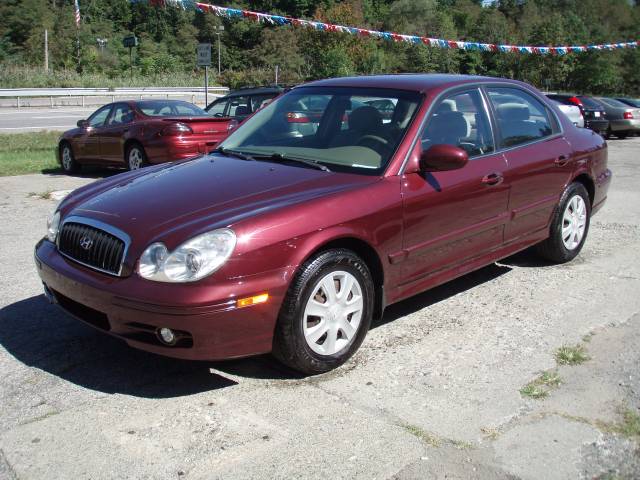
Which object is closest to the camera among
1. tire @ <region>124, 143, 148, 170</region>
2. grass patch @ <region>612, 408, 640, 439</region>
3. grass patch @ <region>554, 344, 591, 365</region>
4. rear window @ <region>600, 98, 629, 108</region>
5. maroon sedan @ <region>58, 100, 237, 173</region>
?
grass patch @ <region>612, 408, 640, 439</region>

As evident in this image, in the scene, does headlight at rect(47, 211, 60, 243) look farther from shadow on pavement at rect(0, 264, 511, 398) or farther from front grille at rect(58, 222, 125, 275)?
shadow on pavement at rect(0, 264, 511, 398)

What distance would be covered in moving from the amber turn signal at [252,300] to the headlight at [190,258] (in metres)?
0.20

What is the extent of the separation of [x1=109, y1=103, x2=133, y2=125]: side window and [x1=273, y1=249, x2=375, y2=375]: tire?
28.3 feet

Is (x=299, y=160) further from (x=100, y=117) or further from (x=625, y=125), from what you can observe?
(x=625, y=125)

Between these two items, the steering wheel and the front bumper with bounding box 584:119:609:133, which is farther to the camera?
the front bumper with bounding box 584:119:609:133

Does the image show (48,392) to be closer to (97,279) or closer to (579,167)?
(97,279)

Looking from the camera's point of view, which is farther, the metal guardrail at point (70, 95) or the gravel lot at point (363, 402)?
the metal guardrail at point (70, 95)

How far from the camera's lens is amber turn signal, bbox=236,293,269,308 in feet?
10.8

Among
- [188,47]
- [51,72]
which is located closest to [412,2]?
[188,47]

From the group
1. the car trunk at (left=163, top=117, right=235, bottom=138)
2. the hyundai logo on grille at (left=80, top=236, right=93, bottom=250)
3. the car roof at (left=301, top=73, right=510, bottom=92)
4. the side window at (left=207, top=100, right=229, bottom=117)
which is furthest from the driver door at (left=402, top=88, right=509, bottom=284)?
the side window at (left=207, top=100, right=229, bottom=117)

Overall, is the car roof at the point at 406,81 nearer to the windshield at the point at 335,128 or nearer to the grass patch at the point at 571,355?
the windshield at the point at 335,128

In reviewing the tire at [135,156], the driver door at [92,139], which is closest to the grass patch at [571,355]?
the tire at [135,156]

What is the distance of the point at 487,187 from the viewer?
4.64 meters

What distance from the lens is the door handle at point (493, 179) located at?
4.63m
